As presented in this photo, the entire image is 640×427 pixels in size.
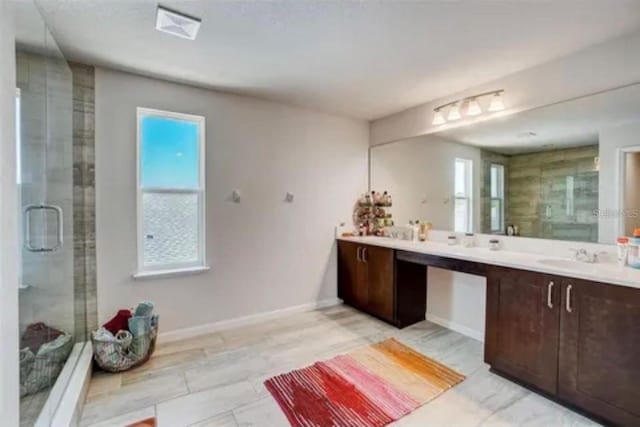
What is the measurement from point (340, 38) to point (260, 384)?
2.50 m

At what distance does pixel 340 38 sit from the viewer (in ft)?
6.99

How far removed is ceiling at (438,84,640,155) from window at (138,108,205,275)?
269 cm

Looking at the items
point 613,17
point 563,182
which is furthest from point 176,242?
point 613,17

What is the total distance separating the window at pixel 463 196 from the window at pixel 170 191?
8.53ft

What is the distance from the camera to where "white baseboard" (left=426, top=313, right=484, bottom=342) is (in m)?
3.00

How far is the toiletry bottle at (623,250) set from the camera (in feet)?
6.77

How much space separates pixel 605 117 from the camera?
224 cm

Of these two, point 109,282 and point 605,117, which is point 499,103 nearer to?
point 605,117


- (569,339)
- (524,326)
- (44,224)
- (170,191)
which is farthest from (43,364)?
(569,339)

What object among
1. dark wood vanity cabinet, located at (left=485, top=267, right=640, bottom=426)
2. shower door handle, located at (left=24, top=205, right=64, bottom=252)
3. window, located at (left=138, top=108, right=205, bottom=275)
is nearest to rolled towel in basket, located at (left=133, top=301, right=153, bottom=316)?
window, located at (left=138, top=108, right=205, bottom=275)

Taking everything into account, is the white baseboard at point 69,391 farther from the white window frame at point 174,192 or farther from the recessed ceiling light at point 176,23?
the recessed ceiling light at point 176,23

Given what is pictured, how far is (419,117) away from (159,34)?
8.65 feet

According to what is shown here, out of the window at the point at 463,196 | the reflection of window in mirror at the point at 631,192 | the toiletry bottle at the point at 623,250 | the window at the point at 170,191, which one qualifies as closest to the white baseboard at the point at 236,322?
the window at the point at 170,191

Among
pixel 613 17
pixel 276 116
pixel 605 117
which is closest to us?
pixel 613 17
